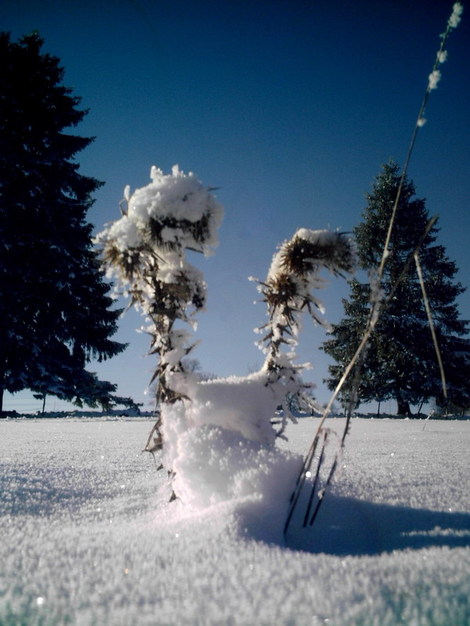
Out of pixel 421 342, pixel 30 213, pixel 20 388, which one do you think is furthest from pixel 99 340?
pixel 421 342

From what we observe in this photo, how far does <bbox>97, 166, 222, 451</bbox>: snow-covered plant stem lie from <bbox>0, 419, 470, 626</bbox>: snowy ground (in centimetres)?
34

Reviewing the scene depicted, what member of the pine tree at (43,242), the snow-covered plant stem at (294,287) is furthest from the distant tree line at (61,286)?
the snow-covered plant stem at (294,287)

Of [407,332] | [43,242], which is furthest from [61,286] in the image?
[407,332]

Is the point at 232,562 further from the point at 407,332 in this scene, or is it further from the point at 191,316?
the point at 407,332

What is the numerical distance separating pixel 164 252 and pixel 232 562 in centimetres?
78

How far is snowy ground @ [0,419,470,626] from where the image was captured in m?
0.50

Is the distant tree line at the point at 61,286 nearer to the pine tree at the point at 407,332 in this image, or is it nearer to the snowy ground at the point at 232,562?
the pine tree at the point at 407,332

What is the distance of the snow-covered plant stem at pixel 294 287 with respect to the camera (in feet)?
3.86

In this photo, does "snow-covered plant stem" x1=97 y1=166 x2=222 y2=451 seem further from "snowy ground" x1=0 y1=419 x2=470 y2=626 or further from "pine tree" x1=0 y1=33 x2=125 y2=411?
"pine tree" x1=0 y1=33 x2=125 y2=411

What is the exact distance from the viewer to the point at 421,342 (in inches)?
627

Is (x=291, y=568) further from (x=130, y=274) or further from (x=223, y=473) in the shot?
(x=130, y=274)

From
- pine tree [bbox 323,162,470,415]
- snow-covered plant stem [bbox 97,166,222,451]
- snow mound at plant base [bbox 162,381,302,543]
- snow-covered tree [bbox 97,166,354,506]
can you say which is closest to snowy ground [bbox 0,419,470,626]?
snow mound at plant base [bbox 162,381,302,543]

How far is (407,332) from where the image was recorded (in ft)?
Result: 52.4

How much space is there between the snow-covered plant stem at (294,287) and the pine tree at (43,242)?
12.1 metres
